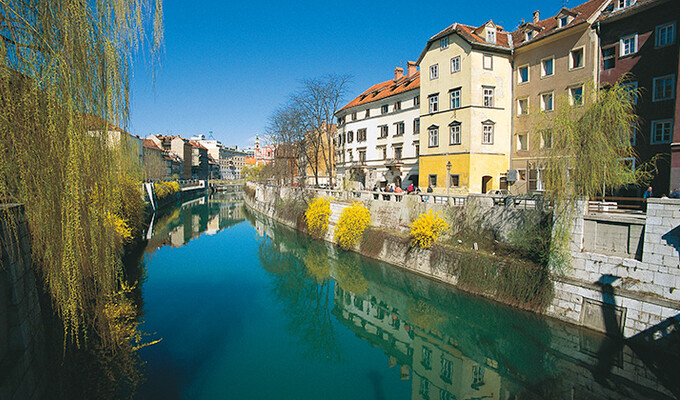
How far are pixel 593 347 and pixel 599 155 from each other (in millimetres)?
5795

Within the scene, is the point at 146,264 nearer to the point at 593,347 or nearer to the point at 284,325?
the point at 284,325

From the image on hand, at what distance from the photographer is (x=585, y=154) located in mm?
11039

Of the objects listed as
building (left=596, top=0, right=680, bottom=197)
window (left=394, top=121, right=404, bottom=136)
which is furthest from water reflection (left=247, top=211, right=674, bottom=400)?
window (left=394, top=121, right=404, bottom=136)

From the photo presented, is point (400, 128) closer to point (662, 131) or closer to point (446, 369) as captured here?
point (662, 131)

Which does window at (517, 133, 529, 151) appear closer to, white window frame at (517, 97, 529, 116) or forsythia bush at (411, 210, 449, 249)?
white window frame at (517, 97, 529, 116)

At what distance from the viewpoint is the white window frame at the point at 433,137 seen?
81.5 feet

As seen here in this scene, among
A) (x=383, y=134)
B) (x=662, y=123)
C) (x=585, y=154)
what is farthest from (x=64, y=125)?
(x=383, y=134)

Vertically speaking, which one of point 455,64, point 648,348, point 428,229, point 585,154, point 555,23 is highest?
point 555,23

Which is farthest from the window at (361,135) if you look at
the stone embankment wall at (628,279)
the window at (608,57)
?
the stone embankment wall at (628,279)

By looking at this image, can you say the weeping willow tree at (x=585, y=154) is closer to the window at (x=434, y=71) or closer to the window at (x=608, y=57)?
the window at (x=608, y=57)

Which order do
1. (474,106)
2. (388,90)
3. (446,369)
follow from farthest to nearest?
(388,90) → (474,106) → (446,369)

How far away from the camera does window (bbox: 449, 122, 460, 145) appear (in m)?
23.4

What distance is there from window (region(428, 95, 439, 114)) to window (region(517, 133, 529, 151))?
576 cm

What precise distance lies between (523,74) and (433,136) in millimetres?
6777
